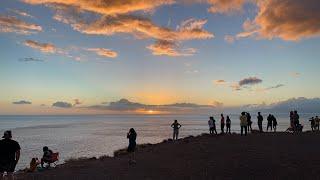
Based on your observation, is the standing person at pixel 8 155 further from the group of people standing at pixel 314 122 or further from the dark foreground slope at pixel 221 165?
the group of people standing at pixel 314 122

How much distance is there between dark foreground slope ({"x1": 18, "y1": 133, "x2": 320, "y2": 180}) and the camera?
17094mm

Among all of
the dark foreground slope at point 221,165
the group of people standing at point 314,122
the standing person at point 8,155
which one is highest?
the group of people standing at point 314,122

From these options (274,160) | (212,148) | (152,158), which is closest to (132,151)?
(152,158)

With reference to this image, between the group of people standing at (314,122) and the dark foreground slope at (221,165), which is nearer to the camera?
the dark foreground slope at (221,165)

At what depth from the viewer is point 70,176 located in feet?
61.9

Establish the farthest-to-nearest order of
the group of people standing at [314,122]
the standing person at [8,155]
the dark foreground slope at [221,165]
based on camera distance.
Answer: the group of people standing at [314,122] → the dark foreground slope at [221,165] → the standing person at [8,155]

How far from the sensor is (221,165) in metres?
19.2

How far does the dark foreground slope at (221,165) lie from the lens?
17.1m

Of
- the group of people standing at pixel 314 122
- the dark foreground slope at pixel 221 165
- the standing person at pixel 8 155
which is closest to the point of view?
the standing person at pixel 8 155

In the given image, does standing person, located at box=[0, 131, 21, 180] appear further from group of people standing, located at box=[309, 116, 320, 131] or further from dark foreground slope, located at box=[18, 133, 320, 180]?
group of people standing, located at box=[309, 116, 320, 131]

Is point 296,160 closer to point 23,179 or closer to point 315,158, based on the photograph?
point 315,158

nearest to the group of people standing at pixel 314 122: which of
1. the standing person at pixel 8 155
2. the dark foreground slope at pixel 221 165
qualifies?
the dark foreground slope at pixel 221 165

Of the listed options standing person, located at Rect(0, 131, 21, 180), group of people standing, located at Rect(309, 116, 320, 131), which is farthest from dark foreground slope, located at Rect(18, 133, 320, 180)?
group of people standing, located at Rect(309, 116, 320, 131)

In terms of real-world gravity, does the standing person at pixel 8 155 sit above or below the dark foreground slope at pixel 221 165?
above
